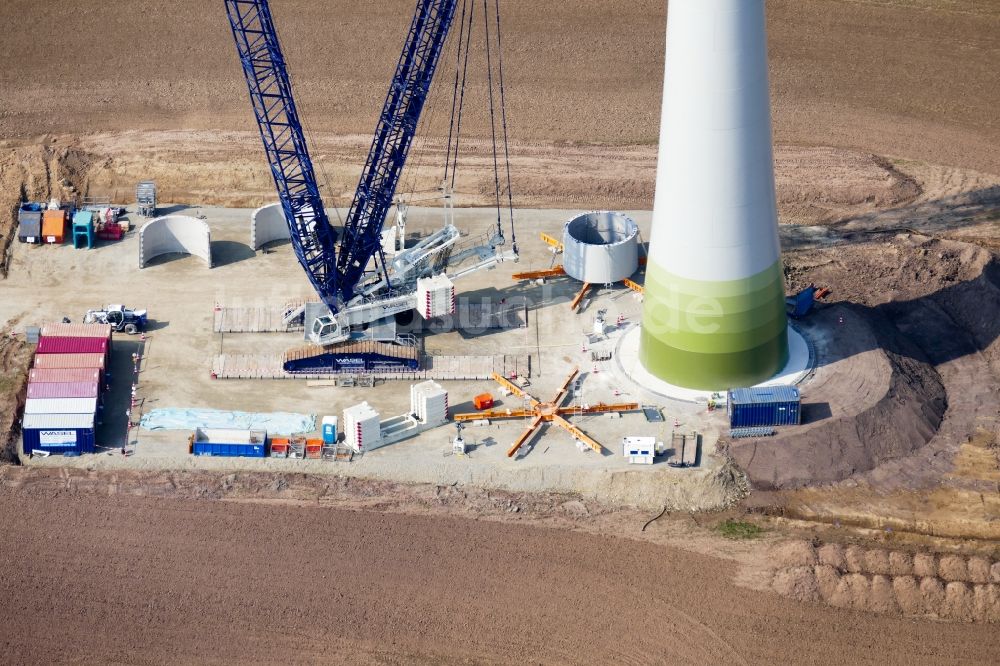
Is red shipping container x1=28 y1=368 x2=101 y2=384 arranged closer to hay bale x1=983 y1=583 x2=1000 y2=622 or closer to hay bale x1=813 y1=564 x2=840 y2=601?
hay bale x1=813 y1=564 x2=840 y2=601

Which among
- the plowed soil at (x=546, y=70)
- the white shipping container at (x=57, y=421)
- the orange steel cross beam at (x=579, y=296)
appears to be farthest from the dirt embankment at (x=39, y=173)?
the orange steel cross beam at (x=579, y=296)

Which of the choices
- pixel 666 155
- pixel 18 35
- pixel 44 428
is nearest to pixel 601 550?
pixel 666 155

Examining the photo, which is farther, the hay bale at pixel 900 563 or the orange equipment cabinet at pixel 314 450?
the orange equipment cabinet at pixel 314 450

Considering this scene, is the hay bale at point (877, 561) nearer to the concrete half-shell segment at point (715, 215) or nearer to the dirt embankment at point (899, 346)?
the dirt embankment at point (899, 346)

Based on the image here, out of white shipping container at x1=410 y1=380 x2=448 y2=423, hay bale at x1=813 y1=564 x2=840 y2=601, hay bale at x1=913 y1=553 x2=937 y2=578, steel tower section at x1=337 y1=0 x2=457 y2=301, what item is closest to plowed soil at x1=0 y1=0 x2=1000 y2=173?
steel tower section at x1=337 y1=0 x2=457 y2=301

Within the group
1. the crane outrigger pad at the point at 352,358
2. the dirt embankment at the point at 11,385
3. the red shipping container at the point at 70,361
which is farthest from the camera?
the crane outrigger pad at the point at 352,358
